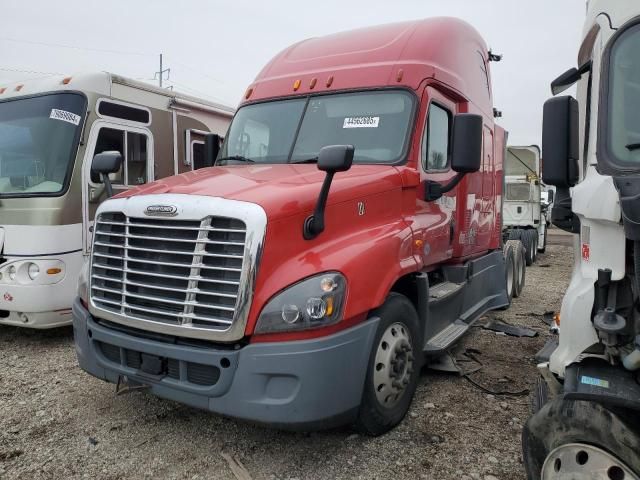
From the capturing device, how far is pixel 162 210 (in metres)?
3.11

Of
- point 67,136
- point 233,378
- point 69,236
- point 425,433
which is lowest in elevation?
point 425,433

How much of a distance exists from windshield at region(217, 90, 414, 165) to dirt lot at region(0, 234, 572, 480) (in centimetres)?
211

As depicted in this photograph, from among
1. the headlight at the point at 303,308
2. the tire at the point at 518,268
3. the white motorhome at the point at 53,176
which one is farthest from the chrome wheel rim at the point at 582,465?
the tire at the point at 518,268

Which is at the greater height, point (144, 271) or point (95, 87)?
point (95, 87)

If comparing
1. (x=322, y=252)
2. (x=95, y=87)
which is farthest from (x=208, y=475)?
(x=95, y=87)

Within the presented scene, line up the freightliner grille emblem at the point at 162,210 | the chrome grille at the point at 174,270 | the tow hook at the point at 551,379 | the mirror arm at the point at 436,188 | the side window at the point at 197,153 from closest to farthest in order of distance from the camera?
the tow hook at the point at 551,379 → the chrome grille at the point at 174,270 → the freightliner grille emblem at the point at 162,210 → the mirror arm at the point at 436,188 → the side window at the point at 197,153

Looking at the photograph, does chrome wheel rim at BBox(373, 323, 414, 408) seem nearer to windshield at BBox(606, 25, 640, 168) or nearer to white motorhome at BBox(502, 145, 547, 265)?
windshield at BBox(606, 25, 640, 168)

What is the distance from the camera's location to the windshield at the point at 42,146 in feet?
18.0

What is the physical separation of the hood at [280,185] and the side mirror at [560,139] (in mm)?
1244

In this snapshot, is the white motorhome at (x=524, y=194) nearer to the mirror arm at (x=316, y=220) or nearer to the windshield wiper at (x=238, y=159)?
the windshield wiper at (x=238, y=159)

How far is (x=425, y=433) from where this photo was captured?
3539mm

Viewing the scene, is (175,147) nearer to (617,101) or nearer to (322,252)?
(322,252)

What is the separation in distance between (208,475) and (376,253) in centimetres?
174

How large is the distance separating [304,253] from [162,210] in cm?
93
